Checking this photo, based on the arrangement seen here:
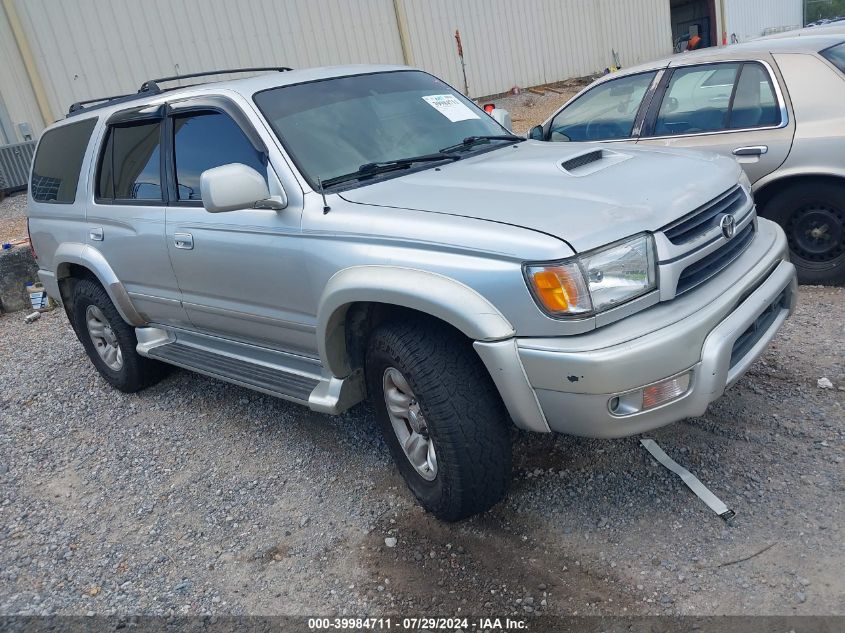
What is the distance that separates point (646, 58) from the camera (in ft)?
61.2

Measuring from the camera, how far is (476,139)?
375cm

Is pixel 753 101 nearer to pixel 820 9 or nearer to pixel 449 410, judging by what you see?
pixel 449 410

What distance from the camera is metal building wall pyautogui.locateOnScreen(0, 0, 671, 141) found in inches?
403

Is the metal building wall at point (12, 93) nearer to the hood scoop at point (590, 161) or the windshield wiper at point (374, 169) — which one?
the windshield wiper at point (374, 169)

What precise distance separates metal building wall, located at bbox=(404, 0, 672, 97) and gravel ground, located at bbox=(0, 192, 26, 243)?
24.4ft

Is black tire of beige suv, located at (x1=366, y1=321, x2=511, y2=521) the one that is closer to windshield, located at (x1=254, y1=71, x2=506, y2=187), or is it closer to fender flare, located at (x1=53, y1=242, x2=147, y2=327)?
windshield, located at (x1=254, y1=71, x2=506, y2=187)

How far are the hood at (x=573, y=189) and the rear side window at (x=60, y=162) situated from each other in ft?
8.55

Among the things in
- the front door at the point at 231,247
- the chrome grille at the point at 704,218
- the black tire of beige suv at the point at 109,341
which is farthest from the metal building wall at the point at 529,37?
the chrome grille at the point at 704,218

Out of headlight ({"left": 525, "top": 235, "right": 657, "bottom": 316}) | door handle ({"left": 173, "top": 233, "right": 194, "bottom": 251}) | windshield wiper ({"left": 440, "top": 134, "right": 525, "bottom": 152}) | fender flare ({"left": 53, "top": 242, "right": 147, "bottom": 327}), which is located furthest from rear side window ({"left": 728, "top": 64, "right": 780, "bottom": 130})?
fender flare ({"left": 53, "top": 242, "right": 147, "bottom": 327})

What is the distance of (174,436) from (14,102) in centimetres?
822

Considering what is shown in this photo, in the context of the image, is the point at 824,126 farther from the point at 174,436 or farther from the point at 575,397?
the point at 174,436

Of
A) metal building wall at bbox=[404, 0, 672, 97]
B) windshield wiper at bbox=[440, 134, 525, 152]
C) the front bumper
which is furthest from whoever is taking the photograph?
metal building wall at bbox=[404, 0, 672, 97]

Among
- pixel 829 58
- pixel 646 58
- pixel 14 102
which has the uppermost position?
pixel 14 102

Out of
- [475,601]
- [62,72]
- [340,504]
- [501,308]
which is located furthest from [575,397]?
[62,72]
